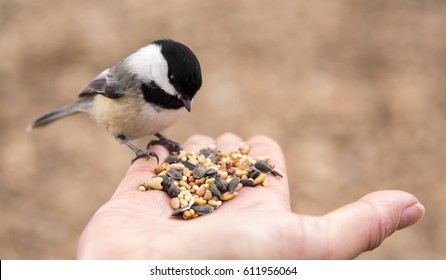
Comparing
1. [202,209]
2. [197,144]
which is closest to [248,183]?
[202,209]

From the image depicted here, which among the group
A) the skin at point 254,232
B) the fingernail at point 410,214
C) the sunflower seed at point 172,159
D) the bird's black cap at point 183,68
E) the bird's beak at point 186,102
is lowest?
the skin at point 254,232

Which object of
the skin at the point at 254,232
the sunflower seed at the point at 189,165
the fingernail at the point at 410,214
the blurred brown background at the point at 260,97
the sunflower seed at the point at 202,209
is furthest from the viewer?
the blurred brown background at the point at 260,97

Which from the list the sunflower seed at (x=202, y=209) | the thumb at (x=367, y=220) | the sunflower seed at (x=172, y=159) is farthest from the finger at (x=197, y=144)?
the thumb at (x=367, y=220)

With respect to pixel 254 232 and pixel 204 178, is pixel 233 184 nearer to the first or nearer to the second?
pixel 204 178

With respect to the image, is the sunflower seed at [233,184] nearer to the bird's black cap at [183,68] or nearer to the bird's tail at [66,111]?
the bird's black cap at [183,68]

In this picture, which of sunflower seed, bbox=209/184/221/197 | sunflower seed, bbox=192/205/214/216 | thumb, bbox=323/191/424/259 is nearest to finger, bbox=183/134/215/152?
sunflower seed, bbox=209/184/221/197

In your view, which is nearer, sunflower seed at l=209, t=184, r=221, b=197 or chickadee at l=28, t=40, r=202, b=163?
sunflower seed at l=209, t=184, r=221, b=197

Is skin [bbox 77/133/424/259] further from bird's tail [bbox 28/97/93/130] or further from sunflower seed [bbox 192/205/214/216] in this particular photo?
bird's tail [bbox 28/97/93/130]
